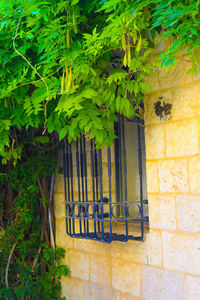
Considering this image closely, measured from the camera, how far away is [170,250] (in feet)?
10.2

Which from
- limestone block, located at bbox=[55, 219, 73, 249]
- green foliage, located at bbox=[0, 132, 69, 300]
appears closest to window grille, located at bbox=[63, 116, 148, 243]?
limestone block, located at bbox=[55, 219, 73, 249]

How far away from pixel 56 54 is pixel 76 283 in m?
2.56

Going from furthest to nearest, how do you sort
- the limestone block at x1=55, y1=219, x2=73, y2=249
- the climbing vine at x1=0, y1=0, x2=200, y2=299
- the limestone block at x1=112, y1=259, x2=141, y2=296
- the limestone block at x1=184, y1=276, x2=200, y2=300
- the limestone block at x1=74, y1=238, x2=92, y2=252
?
the limestone block at x1=55, y1=219, x2=73, y2=249 → the limestone block at x1=74, y1=238, x2=92, y2=252 → the limestone block at x1=112, y1=259, x2=141, y2=296 → the limestone block at x1=184, y1=276, x2=200, y2=300 → the climbing vine at x1=0, y1=0, x2=200, y2=299

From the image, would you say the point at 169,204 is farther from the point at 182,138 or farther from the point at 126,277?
the point at 126,277

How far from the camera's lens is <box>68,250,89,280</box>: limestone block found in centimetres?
405

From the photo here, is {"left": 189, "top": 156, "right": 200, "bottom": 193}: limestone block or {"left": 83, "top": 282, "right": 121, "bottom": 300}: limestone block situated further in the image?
{"left": 83, "top": 282, "right": 121, "bottom": 300}: limestone block

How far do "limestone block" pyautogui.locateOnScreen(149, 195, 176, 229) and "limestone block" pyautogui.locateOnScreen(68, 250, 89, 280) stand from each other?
1.12 meters

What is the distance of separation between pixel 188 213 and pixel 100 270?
1.30 meters

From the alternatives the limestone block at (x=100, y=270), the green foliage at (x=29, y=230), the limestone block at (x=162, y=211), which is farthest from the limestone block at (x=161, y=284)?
the green foliage at (x=29, y=230)

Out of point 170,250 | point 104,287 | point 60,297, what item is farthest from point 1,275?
point 170,250

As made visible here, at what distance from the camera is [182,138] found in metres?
3.04

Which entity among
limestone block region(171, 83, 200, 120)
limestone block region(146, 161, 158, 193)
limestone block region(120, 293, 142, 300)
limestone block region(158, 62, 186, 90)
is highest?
limestone block region(158, 62, 186, 90)

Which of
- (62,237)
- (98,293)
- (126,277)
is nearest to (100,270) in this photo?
(98,293)

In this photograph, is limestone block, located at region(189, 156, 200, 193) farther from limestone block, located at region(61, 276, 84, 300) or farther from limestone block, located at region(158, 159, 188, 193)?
limestone block, located at region(61, 276, 84, 300)
